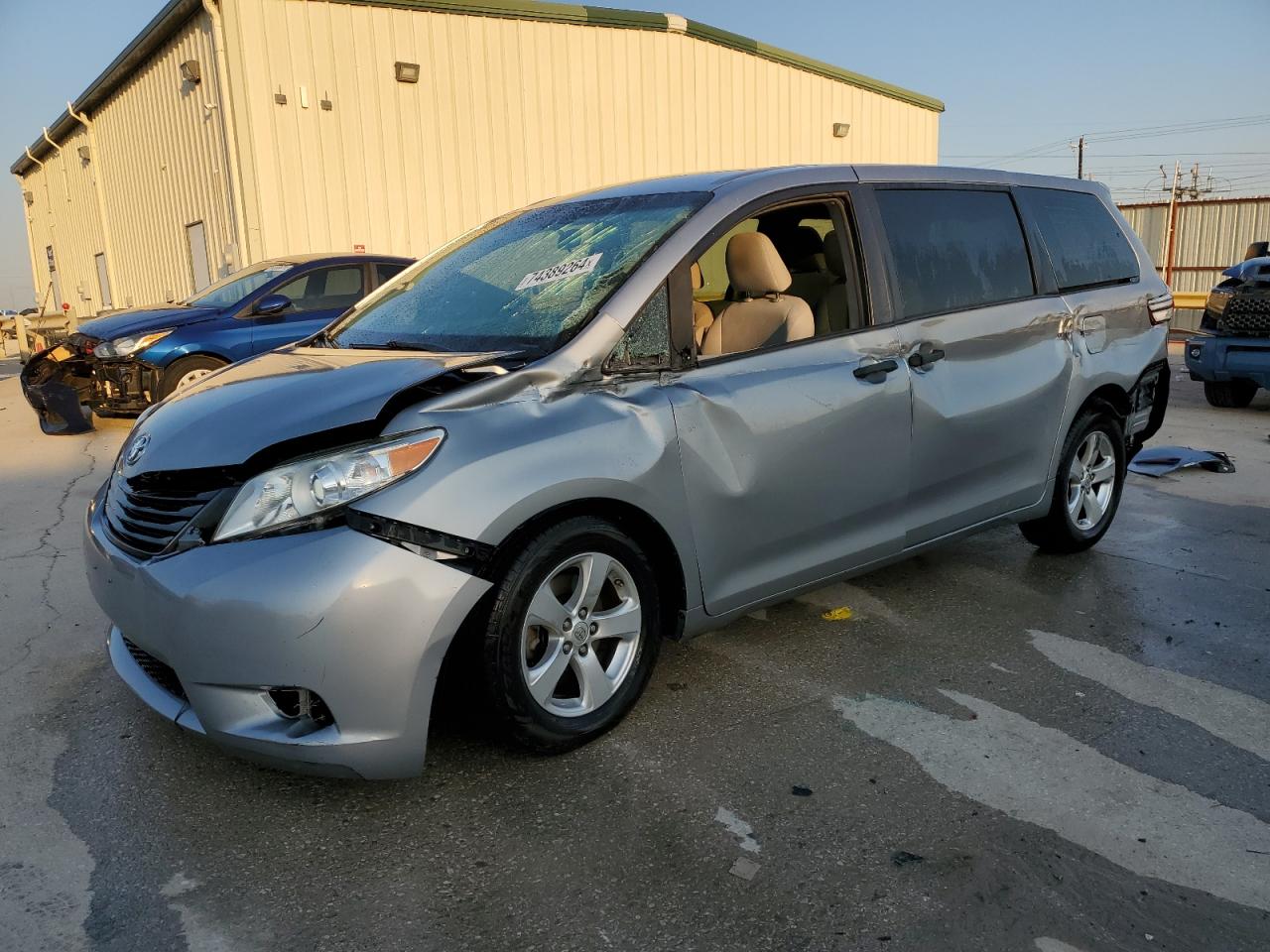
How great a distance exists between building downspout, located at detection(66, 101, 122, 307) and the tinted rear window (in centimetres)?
2189

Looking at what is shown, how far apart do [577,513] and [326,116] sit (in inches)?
498

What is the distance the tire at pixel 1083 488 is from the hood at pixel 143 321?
23.2 ft

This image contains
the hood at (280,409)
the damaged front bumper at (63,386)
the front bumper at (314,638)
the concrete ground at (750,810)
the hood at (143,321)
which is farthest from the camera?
the damaged front bumper at (63,386)

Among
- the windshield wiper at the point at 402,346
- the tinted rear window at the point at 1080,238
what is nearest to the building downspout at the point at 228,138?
the windshield wiper at the point at 402,346

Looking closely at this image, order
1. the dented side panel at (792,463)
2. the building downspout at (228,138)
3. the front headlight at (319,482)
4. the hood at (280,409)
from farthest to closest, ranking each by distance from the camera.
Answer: the building downspout at (228,138) → the dented side panel at (792,463) → the hood at (280,409) → the front headlight at (319,482)

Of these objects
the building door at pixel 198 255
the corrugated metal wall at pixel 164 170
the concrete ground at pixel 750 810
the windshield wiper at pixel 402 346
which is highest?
the corrugated metal wall at pixel 164 170

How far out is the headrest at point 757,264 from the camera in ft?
12.5

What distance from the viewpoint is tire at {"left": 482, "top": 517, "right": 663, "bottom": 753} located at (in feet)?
8.86

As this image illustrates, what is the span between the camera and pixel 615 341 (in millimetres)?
3008

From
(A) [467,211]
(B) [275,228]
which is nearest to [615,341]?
(B) [275,228]

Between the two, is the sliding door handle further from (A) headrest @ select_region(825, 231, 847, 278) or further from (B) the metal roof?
(B) the metal roof

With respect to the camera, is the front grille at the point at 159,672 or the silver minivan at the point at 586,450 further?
the front grille at the point at 159,672

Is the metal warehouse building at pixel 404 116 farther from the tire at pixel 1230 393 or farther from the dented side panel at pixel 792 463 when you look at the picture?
the dented side panel at pixel 792 463

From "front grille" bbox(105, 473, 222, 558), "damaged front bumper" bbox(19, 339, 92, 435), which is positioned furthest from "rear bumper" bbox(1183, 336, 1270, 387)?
"damaged front bumper" bbox(19, 339, 92, 435)
